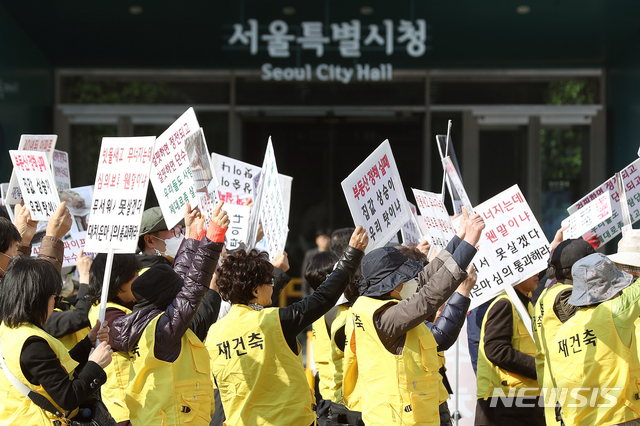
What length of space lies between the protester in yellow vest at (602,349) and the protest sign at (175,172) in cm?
227

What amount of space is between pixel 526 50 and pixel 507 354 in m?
7.98

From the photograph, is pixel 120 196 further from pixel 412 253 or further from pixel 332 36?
pixel 332 36

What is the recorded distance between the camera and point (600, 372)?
12.6ft

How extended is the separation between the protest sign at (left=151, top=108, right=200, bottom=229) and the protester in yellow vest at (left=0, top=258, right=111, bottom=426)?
3.40ft

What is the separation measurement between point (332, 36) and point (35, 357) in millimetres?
8947

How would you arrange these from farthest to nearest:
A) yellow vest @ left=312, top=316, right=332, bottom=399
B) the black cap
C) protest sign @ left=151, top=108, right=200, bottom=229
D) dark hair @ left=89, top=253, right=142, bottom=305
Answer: yellow vest @ left=312, top=316, right=332, bottom=399
the black cap
protest sign @ left=151, top=108, right=200, bottom=229
dark hair @ left=89, top=253, right=142, bottom=305

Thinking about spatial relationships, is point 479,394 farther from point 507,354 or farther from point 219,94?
point 219,94

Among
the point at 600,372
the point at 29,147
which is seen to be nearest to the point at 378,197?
the point at 600,372

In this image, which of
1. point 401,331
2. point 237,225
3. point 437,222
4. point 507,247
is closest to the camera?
point 401,331

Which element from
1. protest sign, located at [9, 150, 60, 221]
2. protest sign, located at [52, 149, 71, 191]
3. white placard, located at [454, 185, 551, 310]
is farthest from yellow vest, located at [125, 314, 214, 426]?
protest sign, located at [52, 149, 71, 191]

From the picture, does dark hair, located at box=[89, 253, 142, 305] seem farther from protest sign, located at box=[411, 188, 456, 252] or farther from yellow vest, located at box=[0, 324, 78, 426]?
protest sign, located at box=[411, 188, 456, 252]

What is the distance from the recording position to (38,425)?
3.20 metres

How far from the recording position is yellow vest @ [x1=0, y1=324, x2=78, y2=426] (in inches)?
126

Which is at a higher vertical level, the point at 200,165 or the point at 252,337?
the point at 200,165
